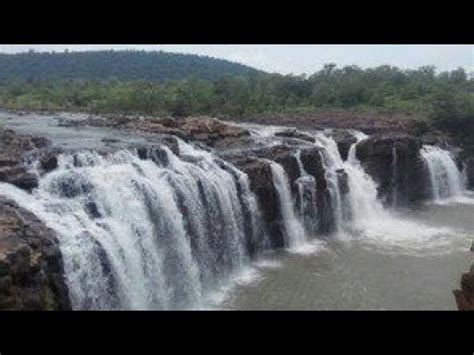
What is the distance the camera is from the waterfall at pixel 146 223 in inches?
311

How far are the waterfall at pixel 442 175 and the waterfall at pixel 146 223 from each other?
23.3 feet

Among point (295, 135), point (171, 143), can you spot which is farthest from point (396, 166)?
point (171, 143)

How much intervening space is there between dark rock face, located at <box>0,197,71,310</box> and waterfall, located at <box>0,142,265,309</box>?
18 centimetres

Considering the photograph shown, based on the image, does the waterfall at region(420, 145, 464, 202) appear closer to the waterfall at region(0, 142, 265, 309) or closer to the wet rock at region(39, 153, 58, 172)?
the waterfall at region(0, 142, 265, 309)

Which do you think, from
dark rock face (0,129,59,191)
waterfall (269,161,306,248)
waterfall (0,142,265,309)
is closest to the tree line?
waterfall (269,161,306,248)

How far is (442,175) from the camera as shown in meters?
17.4

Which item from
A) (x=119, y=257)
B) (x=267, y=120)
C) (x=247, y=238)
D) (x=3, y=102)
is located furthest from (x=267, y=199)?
(x=3, y=102)

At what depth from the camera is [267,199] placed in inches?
484

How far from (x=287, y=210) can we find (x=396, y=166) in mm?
5036

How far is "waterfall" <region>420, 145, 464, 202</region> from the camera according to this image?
1709 cm

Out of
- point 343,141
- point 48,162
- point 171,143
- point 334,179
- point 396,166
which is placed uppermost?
point 171,143

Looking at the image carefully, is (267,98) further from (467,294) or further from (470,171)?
(467,294)
